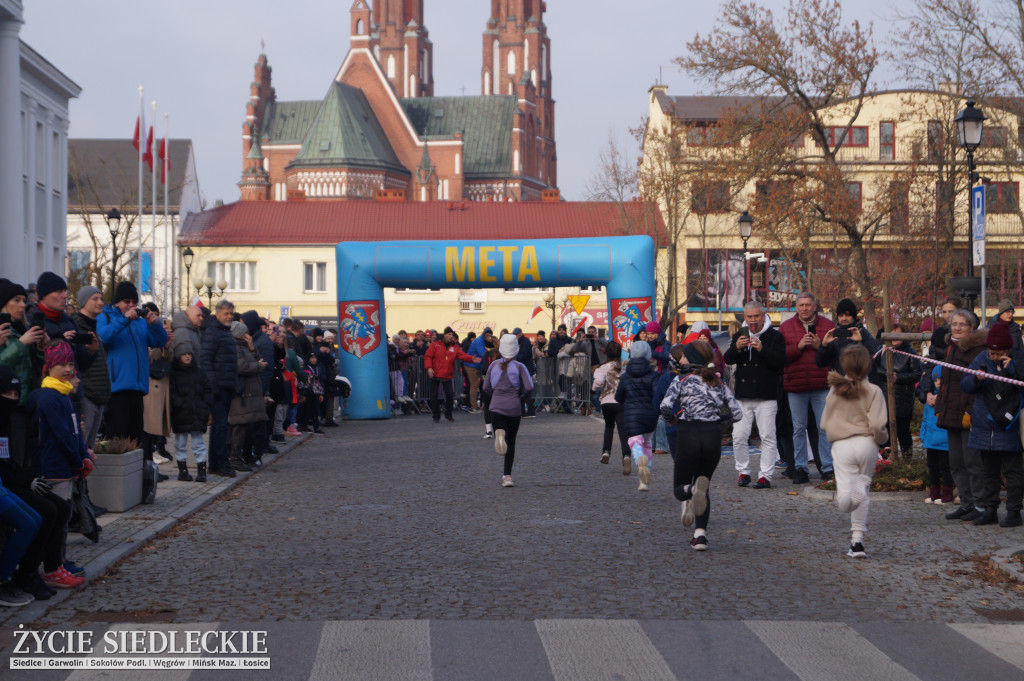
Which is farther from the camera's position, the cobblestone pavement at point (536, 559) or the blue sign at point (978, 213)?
the blue sign at point (978, 213)

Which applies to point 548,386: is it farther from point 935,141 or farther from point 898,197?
point 898,197

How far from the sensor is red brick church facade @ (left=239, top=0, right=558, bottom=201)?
9469 centimetres

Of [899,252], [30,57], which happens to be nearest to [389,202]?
[899,252]

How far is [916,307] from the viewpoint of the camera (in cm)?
4741

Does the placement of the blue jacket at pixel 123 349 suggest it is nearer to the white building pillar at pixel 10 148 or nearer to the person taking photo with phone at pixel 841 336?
the person taking photo with phone at pixel 841 336

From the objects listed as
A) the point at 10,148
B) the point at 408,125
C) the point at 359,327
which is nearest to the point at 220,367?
the point at 359,327

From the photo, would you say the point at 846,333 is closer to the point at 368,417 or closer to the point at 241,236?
the point at 368,417

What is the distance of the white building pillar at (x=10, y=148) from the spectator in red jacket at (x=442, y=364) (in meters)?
10.6

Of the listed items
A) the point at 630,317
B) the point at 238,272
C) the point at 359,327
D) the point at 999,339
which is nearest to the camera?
the point at 999,339

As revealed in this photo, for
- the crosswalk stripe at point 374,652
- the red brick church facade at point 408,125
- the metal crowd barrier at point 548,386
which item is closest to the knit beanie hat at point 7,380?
the crosswalk stripe at point 374,652

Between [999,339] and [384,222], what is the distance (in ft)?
207

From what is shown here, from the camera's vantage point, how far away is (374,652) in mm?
6000

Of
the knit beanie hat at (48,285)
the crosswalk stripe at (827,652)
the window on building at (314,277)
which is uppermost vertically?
the window on building at (314,277)

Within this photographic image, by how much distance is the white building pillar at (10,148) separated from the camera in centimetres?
2916
